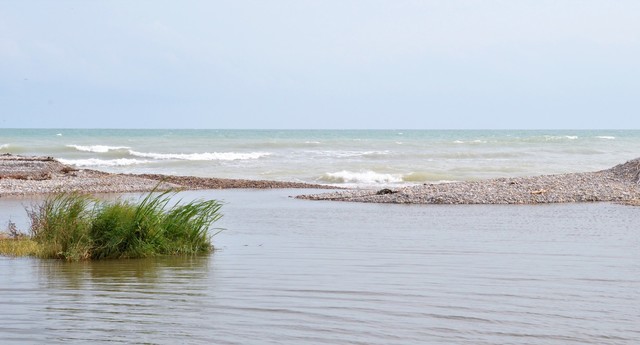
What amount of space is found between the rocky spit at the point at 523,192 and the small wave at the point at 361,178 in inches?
387

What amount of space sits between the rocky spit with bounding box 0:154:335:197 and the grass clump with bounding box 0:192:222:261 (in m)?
12.2

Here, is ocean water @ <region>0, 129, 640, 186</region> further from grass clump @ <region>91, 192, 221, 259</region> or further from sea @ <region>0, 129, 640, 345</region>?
grass clump @ <region>91, 192, 221, 259</region>

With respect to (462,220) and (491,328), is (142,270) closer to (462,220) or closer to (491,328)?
(491,328)

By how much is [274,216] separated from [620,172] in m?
12.9

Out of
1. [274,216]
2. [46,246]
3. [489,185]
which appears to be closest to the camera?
[46,246]

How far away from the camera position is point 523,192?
22.5m

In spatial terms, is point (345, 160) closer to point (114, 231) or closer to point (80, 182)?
point (80, 182)

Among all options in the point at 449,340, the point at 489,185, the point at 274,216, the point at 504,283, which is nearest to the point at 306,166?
the point at 489,185

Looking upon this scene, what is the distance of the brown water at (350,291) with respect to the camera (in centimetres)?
685

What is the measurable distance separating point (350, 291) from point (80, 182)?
20.3m

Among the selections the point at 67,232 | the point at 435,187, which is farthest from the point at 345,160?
the point at 67,232

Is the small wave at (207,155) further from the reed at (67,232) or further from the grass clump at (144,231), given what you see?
the reed at (67,232)

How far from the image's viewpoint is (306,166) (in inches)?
1640

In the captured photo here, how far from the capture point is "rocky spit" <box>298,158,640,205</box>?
21.8 meters
